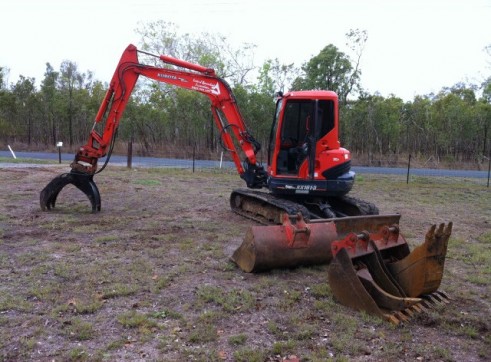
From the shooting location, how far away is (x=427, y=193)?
16.0 metres

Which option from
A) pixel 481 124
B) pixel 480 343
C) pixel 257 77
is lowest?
pixel 480 343

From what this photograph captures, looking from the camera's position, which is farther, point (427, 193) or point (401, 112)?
point (401, 112)

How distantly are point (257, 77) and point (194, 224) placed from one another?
2681 cm

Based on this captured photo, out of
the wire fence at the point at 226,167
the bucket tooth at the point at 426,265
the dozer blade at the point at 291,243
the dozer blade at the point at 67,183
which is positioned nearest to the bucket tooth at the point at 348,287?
the bucket tooth at the point at 426,265

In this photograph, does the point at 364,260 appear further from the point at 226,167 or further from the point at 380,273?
the point at 226,167

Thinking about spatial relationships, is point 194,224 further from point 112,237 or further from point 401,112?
point 401,112

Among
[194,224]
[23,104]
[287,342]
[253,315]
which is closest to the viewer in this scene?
[287,342]

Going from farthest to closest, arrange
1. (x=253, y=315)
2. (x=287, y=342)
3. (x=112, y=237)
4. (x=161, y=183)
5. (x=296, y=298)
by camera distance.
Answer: (x=161, y=183) → (x=112, y=237) → (x=296, y=298) → (x=253, y=315) → (x=287, y=342)

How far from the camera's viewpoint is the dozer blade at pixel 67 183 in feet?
31.4

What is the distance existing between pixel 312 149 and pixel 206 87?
2853 millimetres

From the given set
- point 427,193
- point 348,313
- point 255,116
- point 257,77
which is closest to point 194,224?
point 348,313

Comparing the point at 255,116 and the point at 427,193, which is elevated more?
the point at 255,116

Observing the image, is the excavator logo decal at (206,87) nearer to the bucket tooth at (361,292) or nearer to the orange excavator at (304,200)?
the orange excavator at (304,200)

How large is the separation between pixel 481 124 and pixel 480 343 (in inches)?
1231
